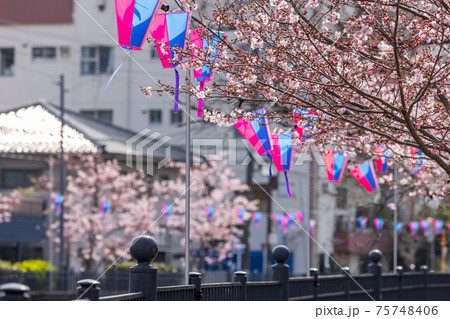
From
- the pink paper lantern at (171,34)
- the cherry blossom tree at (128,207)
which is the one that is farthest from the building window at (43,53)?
the pink paper lantern at (171,34)

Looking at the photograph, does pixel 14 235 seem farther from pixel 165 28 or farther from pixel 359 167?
pixel 165 28

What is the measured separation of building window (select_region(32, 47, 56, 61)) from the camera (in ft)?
189

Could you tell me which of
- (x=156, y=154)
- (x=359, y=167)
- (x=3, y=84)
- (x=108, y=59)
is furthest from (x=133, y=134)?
(x=359, y=167)

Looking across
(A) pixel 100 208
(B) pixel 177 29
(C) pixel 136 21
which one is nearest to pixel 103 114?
(A) pixel 100 208

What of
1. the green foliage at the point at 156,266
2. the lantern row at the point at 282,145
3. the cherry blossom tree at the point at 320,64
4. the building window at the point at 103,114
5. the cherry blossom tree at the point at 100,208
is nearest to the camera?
the cherry blossom tree at the point at 320,64

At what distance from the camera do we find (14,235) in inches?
1732

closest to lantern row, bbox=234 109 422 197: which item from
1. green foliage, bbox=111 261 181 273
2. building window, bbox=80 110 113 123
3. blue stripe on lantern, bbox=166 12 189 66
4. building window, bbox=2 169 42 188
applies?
blue stripe on lantern, bbox=166 12 189 66

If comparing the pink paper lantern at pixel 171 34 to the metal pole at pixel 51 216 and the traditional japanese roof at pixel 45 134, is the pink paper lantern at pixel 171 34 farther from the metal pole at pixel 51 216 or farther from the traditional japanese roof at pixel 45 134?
the traditional japanese roof at pixel 45 134

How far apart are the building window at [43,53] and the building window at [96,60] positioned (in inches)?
87.1

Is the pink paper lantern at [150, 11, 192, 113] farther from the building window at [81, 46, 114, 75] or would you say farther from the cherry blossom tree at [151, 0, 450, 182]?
the building window at [81, 46, 114, 75]

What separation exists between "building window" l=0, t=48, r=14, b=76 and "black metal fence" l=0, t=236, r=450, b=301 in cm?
4029

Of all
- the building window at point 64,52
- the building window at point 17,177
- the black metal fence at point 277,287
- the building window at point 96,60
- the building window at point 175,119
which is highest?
the building window at point 64,52

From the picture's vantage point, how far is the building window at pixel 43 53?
57.6 m

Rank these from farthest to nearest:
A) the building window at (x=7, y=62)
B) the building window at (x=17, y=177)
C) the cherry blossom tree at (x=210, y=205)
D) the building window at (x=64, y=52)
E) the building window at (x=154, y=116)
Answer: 1. the building window at (x=7, y=62)
2. the building window at (x=64, y=52)
3. the building window at (x=154, y=116)
4. the building window at (x=17, y=177)
5. the cherry blossom tree at (x=210, y=205)
